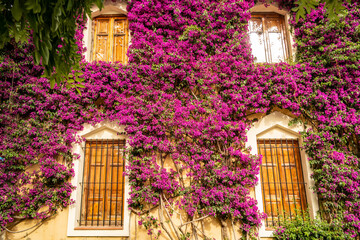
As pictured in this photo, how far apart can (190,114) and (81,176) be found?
2.83 meters

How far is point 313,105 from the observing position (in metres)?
5.69


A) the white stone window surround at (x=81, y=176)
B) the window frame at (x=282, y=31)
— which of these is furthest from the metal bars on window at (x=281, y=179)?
the white stone window surround at (x=81, y=176)

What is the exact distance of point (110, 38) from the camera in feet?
Result: 21.7

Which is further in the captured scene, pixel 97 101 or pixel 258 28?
pixel 258 28

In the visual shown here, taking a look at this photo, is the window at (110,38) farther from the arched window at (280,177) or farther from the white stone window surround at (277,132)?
the arched window at (280,177)

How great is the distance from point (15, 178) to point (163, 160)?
3.20 metres

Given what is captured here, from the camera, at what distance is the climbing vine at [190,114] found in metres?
5.19

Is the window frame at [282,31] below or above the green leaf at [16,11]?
above

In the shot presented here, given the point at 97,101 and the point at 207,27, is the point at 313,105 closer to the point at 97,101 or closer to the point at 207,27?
the point at 207,27

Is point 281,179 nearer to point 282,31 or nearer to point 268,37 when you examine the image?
point 268,37

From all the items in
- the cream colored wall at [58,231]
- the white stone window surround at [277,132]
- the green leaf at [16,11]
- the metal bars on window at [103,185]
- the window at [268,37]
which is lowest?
the cream colored wall at [58,231]

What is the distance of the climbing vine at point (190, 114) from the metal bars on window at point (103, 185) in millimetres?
404

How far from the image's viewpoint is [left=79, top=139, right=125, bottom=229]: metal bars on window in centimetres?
545

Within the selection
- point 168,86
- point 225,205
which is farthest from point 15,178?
point 225,205
